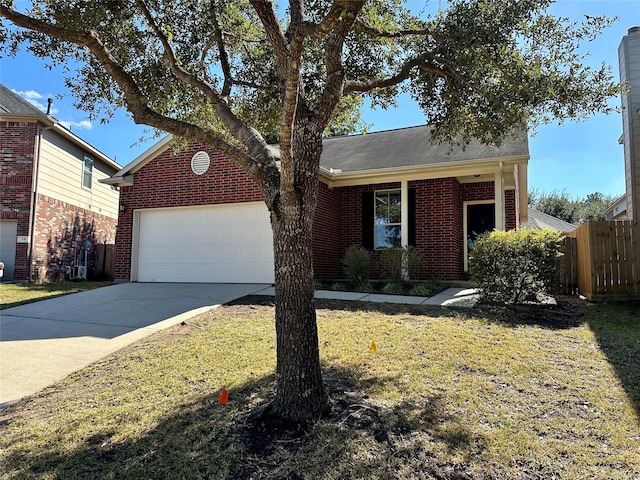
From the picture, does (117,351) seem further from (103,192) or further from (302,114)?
(103,192)

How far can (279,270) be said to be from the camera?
330cm

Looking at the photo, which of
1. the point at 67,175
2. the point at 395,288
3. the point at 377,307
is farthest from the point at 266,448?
the point at 67,175

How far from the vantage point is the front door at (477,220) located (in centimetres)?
1206

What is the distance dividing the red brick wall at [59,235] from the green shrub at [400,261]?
39.2ft

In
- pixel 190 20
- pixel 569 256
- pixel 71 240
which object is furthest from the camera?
pixel 71 240

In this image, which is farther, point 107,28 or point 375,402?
point 107,28

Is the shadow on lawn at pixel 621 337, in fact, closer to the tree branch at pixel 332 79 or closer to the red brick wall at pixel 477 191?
the tree branch at pixel 332 79

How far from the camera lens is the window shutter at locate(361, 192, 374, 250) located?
480 inches

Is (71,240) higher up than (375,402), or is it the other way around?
(71,240)

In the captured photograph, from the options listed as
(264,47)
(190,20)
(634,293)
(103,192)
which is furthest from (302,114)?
(103,192)

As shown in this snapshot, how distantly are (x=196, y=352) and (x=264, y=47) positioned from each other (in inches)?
178

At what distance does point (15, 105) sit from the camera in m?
14.8

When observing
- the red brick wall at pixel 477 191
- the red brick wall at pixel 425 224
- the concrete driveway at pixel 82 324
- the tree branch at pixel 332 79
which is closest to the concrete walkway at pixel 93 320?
the concrete driveway at pixel 82 324

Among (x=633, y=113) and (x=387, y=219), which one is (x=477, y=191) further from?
(x=633, y=113)
